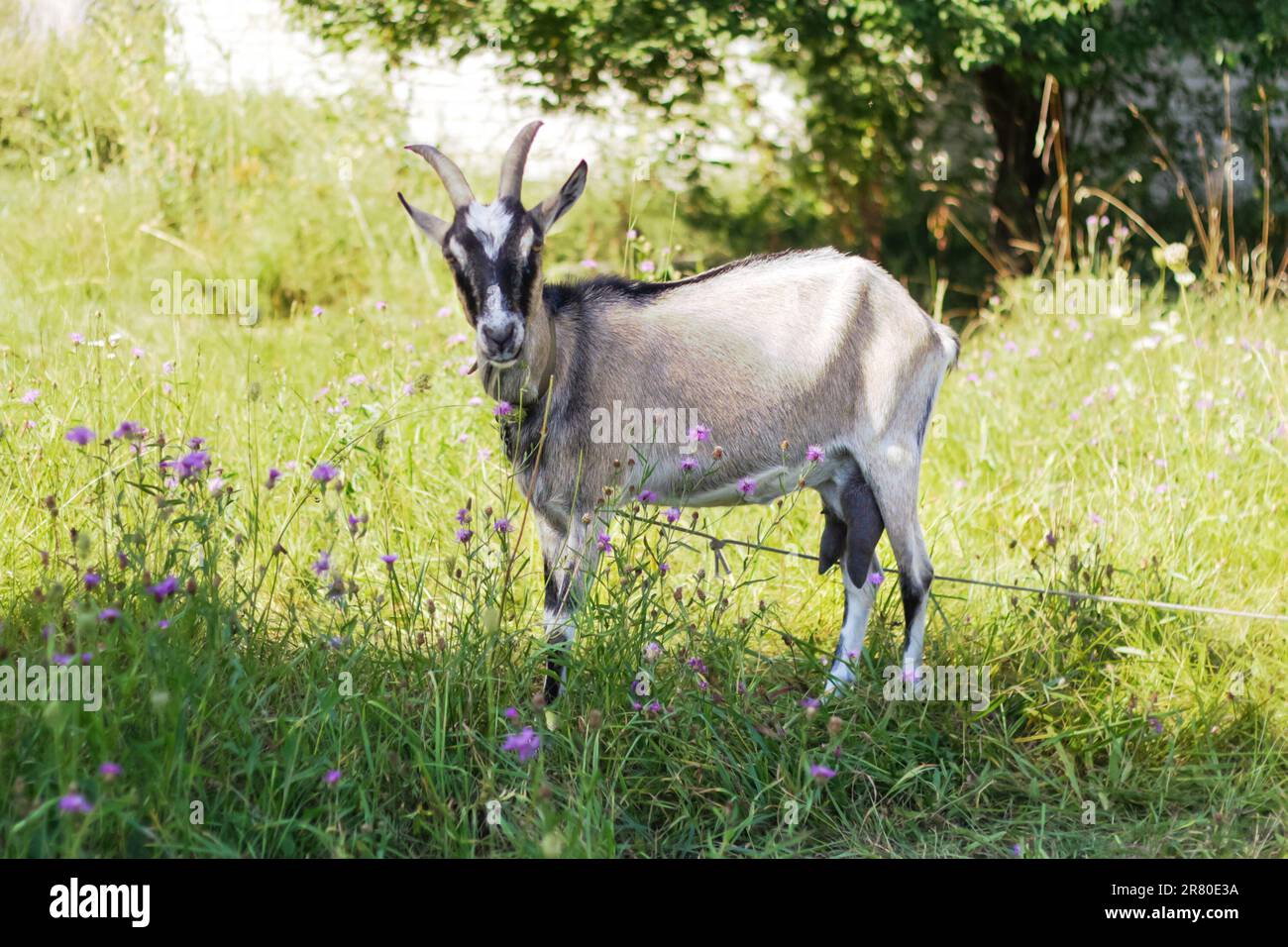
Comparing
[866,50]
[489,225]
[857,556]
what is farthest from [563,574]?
[866,50]

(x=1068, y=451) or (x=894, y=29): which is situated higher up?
(x=894, y=29)

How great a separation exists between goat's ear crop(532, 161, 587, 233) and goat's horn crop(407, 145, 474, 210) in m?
0.21

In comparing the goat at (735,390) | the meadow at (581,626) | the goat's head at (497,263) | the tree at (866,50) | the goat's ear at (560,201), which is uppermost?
the tree at (866,50)

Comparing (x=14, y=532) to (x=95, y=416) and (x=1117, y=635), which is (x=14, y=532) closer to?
(x=95, y=416)

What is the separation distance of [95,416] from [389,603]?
1261 mm

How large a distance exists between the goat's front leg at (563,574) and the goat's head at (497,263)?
567mm

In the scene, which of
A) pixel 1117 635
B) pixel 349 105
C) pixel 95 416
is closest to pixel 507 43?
pixel 349 105

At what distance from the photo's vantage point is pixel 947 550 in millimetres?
4746

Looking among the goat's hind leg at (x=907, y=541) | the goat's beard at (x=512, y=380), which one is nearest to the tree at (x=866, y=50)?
the goat's hind leg at (x=907, y=541)

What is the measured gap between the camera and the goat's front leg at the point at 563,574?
11.7 feet

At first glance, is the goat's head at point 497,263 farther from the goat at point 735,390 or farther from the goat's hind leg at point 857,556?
the goat's hind leg at point 857,556

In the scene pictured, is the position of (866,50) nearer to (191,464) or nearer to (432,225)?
(432,225)
